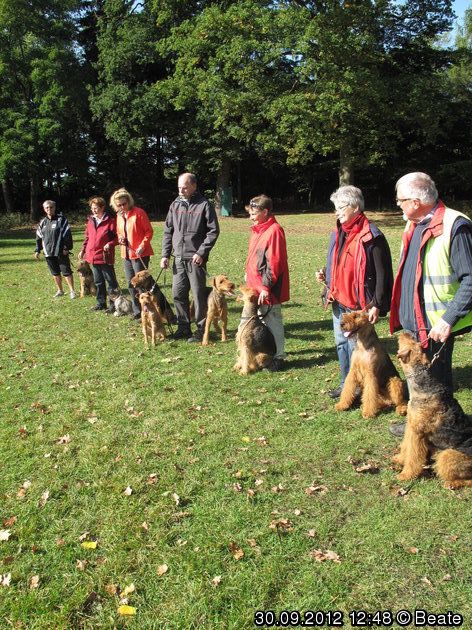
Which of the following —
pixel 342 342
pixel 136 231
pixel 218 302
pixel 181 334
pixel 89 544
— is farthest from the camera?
pixel 136 231

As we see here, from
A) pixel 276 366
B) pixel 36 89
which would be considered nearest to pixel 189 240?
pixel 276 366

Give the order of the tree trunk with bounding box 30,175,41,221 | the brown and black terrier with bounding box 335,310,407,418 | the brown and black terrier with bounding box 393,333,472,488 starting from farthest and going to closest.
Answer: the tree trunk with bounding box 30,175,41,221 → the brown and black terrier with bounding box 335,310,407,418 → the brown and black terrier with bounding box 393,333,472,488

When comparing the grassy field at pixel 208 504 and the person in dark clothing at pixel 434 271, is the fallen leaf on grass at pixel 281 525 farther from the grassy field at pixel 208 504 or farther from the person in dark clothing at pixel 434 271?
the person in dark clothing at pixel 434 271

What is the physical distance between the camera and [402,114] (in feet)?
75.2

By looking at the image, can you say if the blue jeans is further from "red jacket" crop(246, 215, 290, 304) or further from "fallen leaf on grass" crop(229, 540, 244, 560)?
"fallen leaf on grass" crop(229, 540, 244, 560)

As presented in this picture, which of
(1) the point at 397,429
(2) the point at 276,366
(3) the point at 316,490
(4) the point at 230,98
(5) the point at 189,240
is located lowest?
(3) the point at 316,490

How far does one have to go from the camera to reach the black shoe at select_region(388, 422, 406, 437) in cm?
448

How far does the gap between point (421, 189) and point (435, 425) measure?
6.02 ft

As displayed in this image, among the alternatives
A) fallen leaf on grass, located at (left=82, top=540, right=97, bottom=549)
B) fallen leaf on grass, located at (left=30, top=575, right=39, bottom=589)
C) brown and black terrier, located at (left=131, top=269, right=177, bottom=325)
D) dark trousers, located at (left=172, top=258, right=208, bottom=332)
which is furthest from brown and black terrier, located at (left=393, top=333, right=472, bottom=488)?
brown and black terrier, located at (left=131, top=269, right=177, bottom=325)

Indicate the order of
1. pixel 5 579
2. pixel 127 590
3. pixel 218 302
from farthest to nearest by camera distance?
pixel 218 302, pixel 5 579, pixel 127 590

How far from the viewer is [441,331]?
3.36 meters

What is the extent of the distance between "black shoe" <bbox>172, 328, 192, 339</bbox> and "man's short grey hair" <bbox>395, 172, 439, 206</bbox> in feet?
16.4

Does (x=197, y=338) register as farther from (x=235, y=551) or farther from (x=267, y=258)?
(x=235, y=551)

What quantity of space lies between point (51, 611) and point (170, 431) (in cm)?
219
